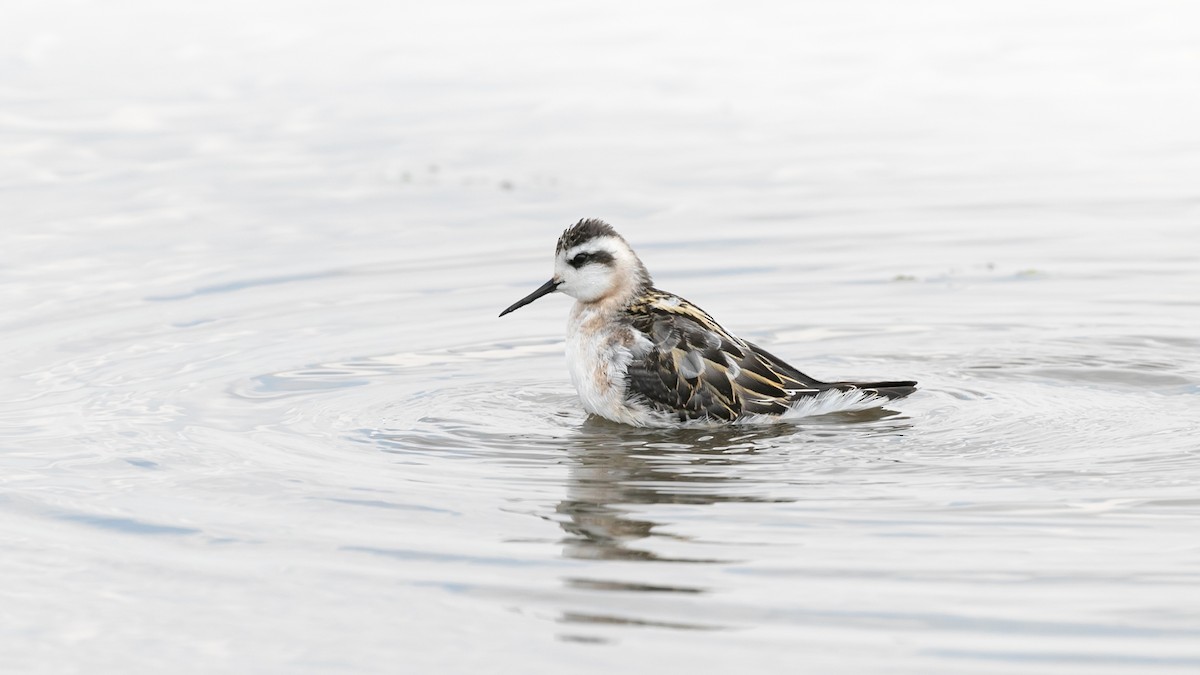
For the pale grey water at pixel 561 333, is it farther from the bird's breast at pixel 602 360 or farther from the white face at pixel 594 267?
the white face at pixel 594 267

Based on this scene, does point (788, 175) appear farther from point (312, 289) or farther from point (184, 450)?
point (184, 450)

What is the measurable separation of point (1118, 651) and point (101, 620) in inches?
172

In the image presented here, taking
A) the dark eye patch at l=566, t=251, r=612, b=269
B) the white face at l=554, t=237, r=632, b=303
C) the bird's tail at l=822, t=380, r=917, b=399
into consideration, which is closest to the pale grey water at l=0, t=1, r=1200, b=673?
the bird's tail at l=822, t=380, r=917, b=399

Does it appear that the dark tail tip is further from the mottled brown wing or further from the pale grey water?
the mottled brown wing

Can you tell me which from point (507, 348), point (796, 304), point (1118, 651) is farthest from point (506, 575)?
point (796, 304)

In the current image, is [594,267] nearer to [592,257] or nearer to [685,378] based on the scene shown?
[592,257]

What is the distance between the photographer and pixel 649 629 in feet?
25.8

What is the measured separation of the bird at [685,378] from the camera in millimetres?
12008

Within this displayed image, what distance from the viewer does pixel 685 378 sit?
1202cm

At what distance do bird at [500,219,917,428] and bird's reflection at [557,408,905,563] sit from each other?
4.7 inches

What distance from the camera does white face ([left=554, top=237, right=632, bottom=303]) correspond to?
495 inches

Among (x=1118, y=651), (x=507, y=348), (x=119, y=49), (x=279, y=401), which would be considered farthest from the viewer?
(x=119, y=49)

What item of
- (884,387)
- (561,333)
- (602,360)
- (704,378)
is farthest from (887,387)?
(561,333)

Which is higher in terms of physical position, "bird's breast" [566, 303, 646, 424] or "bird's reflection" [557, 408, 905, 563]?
"bird's breast" [566, 303, 646, 424]
